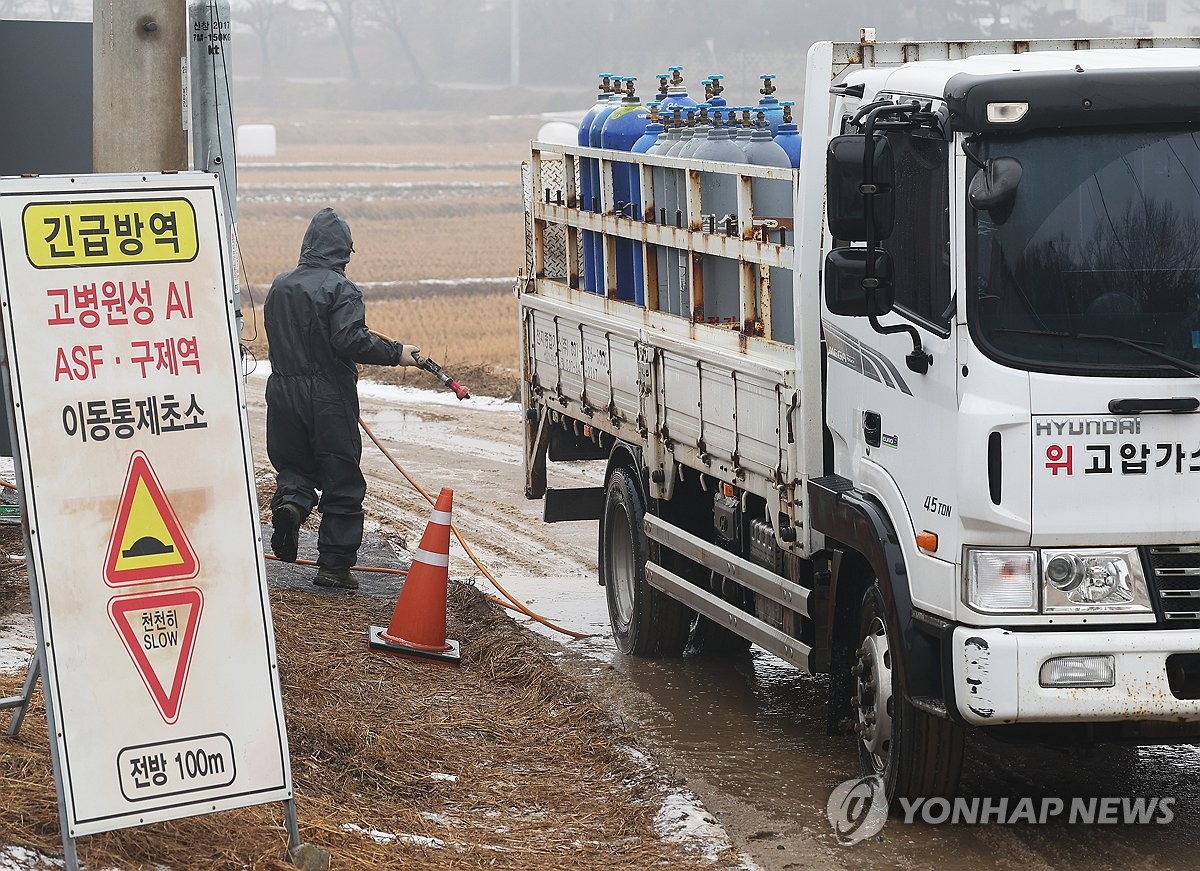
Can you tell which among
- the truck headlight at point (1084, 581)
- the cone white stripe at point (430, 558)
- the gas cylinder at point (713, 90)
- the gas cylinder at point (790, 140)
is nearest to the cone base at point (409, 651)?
the cone white stripe at point (430, 558)

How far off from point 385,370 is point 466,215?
29067 millimetres

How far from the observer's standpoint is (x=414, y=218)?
49.1m

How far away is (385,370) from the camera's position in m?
21.4

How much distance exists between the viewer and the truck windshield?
18.5 feet

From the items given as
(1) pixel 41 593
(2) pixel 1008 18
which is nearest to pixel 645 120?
(1) pixel 41 593

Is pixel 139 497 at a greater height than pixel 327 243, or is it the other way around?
pixel 327 243

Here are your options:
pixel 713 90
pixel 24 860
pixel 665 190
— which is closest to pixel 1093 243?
pixel 665 190

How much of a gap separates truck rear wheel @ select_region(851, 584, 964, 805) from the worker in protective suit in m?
4.19

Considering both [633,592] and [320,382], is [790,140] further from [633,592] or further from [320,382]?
[320,382]

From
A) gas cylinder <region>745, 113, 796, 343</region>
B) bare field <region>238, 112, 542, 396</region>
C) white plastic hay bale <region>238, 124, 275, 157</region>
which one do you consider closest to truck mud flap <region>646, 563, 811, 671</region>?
gas cylinder <region>745, 113, 796, 343</region>

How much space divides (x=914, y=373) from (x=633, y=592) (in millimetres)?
3509

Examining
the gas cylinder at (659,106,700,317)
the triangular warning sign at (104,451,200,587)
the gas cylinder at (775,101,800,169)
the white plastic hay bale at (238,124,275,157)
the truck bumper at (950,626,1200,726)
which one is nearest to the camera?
the triangular warning sign at (104,451,200,587)

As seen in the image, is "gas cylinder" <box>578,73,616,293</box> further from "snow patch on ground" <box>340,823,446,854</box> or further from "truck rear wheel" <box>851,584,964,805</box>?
"snow patch on ground" <box>340,823,446,854</box>

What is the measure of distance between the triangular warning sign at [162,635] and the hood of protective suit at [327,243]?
5064 millimetres
